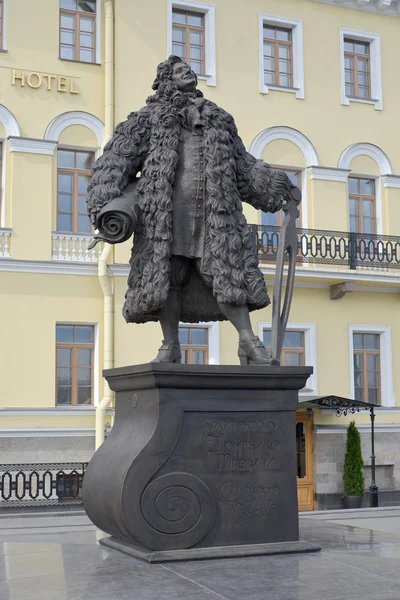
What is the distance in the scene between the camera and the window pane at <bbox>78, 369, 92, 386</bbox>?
699 inches

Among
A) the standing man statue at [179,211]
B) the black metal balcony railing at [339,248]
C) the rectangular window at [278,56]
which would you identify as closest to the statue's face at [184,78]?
the standing man statue at [179,211]

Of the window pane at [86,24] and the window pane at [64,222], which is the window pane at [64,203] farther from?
the window pane at [86,24]

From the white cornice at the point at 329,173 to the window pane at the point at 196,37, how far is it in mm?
3594

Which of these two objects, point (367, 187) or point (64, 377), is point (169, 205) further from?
point (367, 187)

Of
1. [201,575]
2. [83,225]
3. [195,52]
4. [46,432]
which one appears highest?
[195,52]

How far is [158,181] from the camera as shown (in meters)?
5.26

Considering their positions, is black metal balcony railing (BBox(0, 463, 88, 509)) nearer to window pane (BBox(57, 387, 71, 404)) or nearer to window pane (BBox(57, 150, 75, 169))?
window pane (BBox(57, 387, 71, 404))

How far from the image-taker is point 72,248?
58.9ft

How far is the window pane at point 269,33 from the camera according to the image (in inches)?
800

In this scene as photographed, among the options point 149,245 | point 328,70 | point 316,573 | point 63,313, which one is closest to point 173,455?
point 316,573

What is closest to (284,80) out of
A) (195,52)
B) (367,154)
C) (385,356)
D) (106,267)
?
(195,52)

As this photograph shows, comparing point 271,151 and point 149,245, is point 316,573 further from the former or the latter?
point 271,151

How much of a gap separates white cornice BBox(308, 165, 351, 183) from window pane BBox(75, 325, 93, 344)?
611cm

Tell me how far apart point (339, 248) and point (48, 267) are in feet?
20.9
